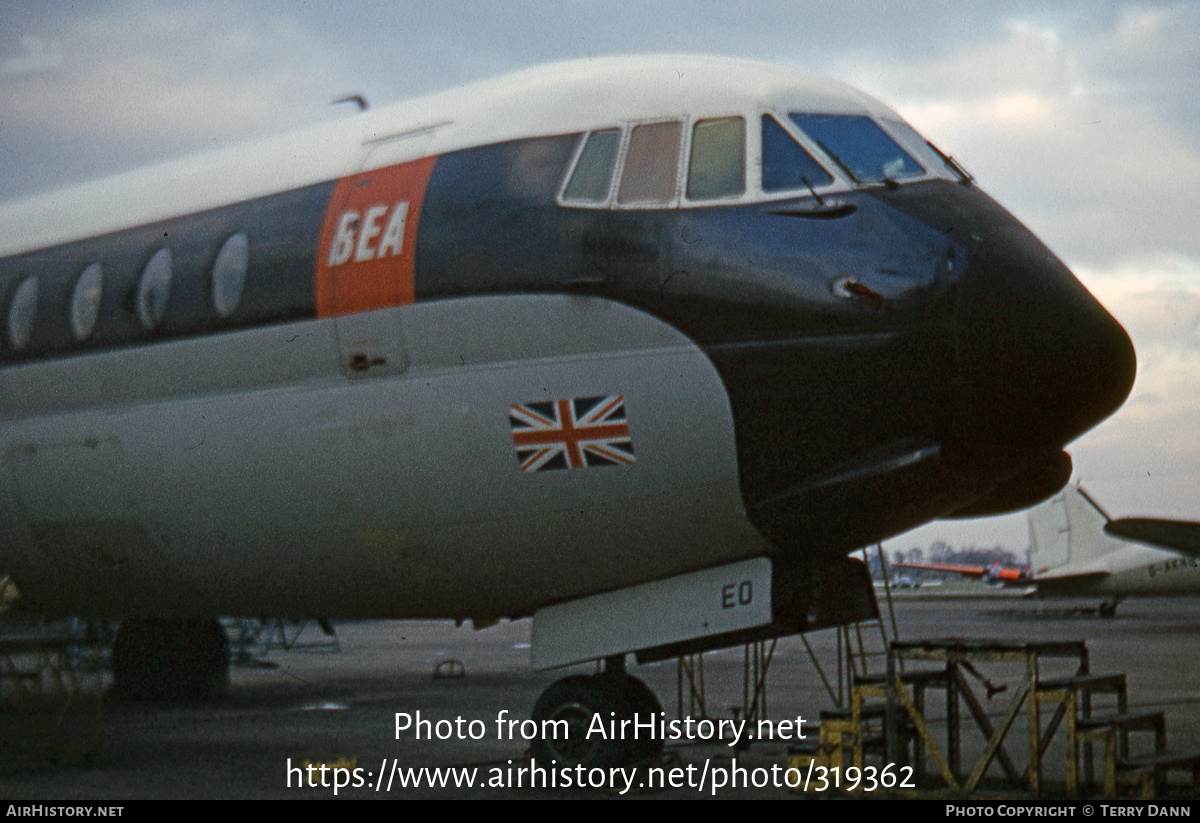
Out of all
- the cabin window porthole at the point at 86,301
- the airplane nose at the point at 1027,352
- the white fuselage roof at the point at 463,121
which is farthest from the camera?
the cabin window porthole at the point at 86,301

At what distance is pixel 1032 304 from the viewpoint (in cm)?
791

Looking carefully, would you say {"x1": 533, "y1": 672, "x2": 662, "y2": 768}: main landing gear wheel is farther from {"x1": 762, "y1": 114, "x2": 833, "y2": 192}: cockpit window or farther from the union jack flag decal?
{"x1": 762, "y1": 114, "x2": 833, "y2": 192}: cockpit window

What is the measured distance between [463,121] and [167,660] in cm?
1066

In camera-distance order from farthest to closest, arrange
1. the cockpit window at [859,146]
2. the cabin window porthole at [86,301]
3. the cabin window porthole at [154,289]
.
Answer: the cabin window porthole at [86,301], the cabin window porthole at [154,289], the cockpit window at [859,146]

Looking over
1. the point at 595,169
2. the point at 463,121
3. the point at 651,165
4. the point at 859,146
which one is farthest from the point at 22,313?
the point at 859,146

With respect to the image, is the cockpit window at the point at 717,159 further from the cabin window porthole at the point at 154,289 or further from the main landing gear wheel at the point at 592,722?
the cabin window porthole at the point at 154,289

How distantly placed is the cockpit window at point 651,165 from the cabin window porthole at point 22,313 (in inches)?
232

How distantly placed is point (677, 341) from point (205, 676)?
1186 cm

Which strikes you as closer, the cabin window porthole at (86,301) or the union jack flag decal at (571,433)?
the union jack flag decal at (571,433)

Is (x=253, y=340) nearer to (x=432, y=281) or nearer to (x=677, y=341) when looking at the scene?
(x=432, y=281)

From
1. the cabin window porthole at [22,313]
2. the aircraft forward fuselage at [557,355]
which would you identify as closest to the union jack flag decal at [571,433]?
the aircraft forward fuselage at [557,355]

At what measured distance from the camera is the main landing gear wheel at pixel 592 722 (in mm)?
9148

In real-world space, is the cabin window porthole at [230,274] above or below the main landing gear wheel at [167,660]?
above
